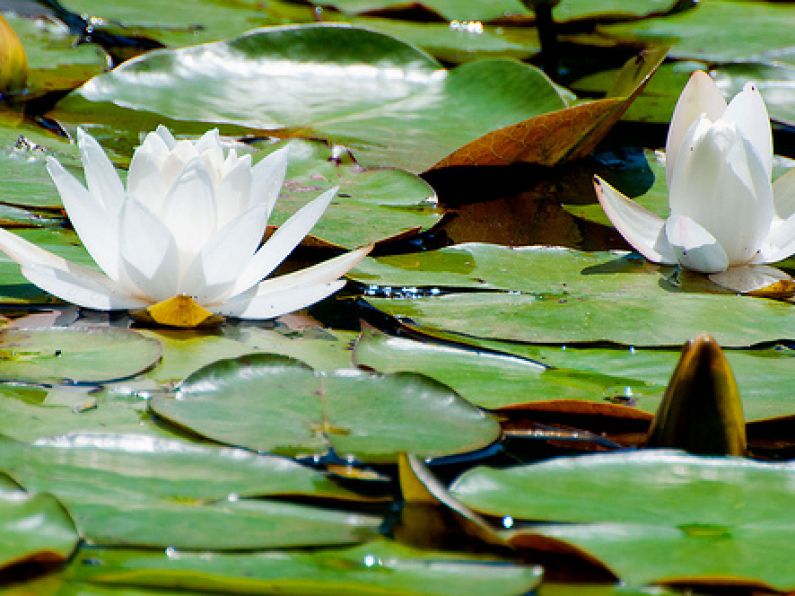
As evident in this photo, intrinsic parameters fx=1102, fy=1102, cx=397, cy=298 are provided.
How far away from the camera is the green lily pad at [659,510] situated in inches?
47.6

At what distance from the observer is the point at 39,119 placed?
304cm

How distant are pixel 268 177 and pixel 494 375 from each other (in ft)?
1.80

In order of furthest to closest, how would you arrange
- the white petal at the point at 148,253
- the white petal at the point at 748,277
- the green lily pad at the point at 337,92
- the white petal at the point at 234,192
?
1. the green lily pad at the point at 337,92
2. the white petal at the point at 748,277
3. the white petal at the point at 234,192
4. the white petal at the point at 148,253

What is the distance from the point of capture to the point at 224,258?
5.90ft

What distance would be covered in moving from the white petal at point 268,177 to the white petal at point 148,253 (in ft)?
0.68

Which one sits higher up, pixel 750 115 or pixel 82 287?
pixel 750 115

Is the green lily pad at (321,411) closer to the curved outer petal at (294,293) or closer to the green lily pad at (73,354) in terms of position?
the green lily pad at (73,354)

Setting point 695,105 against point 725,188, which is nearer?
point 725,188

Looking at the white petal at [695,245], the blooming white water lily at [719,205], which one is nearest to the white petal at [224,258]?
the blooming white water lily at [719,205]

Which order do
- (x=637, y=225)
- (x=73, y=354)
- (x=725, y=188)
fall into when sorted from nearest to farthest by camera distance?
(x=73, y=354) < (x=725, y=188) < (x=637, y=225)

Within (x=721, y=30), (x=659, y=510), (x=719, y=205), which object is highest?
(x=721, y=30)

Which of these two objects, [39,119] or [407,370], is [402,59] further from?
[407,370]

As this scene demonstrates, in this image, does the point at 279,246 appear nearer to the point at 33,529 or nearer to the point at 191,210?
the point at 191,210

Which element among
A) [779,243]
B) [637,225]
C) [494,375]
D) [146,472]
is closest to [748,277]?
[779,243]
